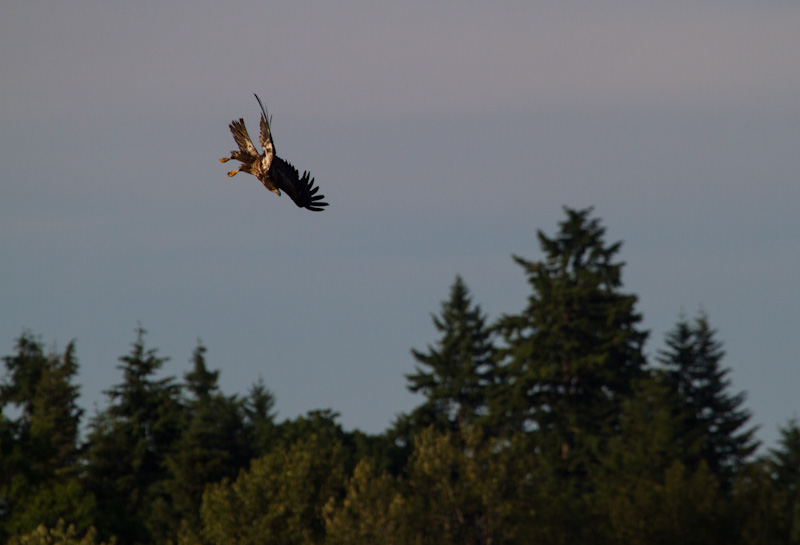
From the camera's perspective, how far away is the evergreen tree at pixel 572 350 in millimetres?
94875

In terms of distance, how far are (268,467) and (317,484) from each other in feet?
8.58

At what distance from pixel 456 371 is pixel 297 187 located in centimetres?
7958

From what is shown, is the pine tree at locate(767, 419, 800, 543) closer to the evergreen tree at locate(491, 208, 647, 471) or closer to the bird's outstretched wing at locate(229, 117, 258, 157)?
the evergreen tree at locate(491, 208, 647, 471)

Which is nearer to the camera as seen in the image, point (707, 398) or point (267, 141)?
point (267, 141)

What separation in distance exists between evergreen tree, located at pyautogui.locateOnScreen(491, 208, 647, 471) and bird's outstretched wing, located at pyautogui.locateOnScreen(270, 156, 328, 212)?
67989 mm

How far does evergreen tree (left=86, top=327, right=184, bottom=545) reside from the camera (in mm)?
81438

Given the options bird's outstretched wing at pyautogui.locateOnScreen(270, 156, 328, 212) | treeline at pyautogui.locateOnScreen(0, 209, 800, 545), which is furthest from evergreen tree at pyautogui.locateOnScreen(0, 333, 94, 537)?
bird's outstretched wing at pyautogui.locateOnScreen(270, 156, 328, 212)

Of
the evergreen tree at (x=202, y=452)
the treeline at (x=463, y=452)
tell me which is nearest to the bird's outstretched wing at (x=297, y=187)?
the treeline at (x=463, y=452)

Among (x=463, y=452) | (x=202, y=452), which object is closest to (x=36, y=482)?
(x=202, y=452)

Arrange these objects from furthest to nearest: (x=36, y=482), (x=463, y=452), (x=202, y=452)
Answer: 1. (x=202, y=452)
2. (x=36, y=482)
3. (x=463, y=452)

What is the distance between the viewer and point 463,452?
64688 millimetres

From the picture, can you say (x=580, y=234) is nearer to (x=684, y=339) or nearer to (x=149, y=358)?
(x=684, y=339)

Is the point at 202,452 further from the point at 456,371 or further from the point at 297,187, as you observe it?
the point at 297,187

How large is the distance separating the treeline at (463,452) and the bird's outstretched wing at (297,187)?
37.6m
